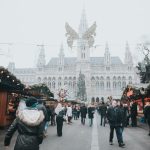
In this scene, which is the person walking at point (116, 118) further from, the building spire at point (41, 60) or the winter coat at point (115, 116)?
the building spire at point (41, 60)

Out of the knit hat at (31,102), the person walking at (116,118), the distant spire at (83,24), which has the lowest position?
the person walking at (116,118)

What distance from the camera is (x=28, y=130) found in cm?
Result: 439

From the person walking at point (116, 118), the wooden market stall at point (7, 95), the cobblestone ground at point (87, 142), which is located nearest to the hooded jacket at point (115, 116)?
the person walking at point (116, 118)

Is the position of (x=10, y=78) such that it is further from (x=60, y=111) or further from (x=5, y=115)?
(x=60, y=111)

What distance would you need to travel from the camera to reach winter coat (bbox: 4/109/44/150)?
14.2 ft

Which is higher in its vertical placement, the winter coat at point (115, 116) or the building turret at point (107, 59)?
the building turret at point (107, 59)

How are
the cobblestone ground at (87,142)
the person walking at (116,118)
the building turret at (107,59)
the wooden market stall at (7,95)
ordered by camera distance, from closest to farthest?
the cobblestone ground at (87,142)
the person walking at (116,118)
the wooden market stall at (7,95)
the building turret at (107,59)

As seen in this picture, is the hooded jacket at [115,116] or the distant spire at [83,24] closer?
the hooded jacket at [115,116]

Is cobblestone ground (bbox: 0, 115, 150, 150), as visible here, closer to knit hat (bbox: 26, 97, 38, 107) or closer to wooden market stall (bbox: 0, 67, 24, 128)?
wooden market stall (bbox: 0, 67, 24, 128)

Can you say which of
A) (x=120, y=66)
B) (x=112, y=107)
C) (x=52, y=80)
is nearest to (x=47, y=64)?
(x=52, y=80)

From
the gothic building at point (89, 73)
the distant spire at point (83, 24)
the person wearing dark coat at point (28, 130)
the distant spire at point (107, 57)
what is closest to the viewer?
the person wearing dark coat at point (28, 130)

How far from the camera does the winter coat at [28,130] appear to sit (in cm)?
432

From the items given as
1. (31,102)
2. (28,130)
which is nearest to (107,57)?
(31,102)

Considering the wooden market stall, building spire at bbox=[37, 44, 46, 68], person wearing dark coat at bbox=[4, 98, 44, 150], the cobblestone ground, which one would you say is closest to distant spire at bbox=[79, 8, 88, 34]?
building spire at bbox=[37, 44, 46, 68]
